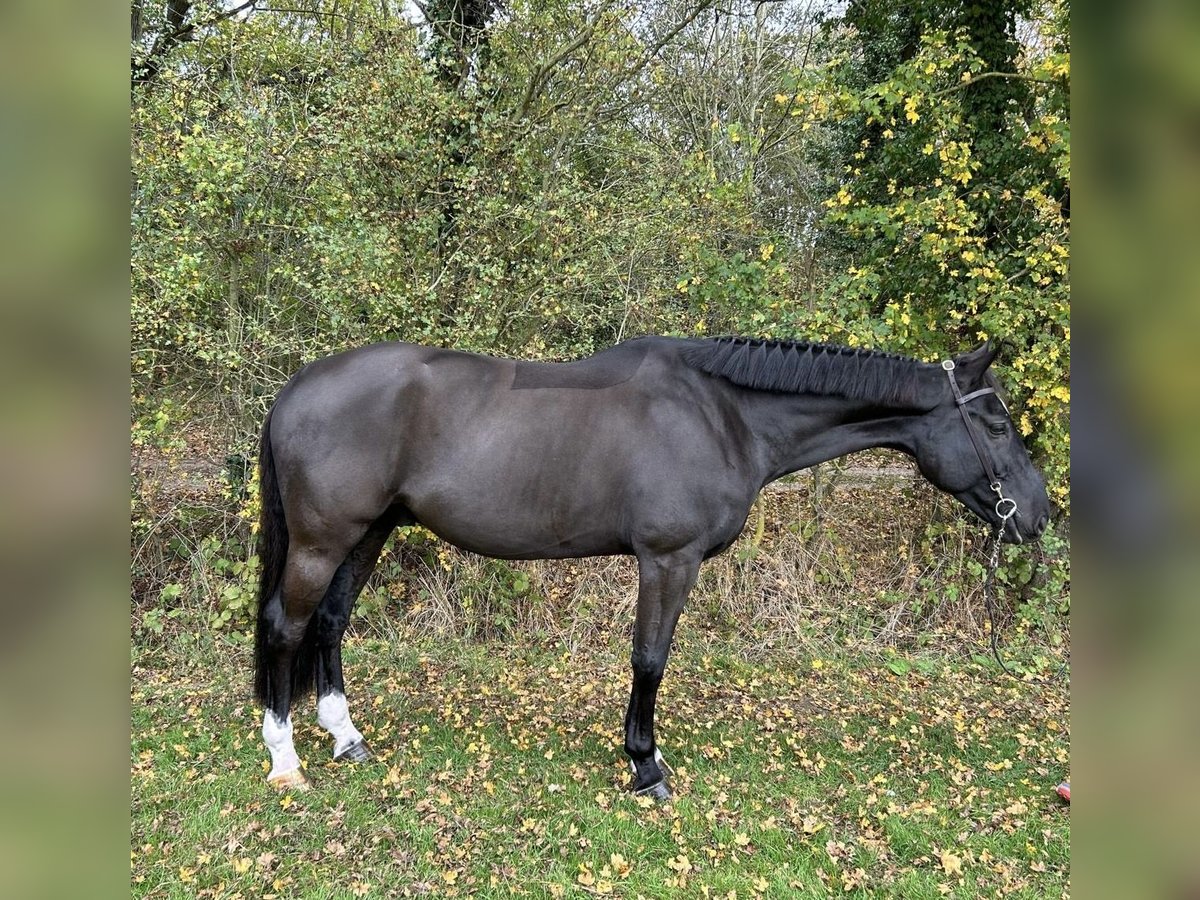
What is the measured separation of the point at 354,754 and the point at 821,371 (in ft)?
9.58

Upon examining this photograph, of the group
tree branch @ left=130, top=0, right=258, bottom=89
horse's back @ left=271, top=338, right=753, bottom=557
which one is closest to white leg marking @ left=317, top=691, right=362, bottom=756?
horse's back @ left=271, top=338, right=753, bottom=557

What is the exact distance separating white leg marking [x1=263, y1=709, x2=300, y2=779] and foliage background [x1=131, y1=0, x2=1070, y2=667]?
196 cm

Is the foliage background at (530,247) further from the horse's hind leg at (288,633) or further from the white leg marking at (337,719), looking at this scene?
the horse's hind leg at (288,633)

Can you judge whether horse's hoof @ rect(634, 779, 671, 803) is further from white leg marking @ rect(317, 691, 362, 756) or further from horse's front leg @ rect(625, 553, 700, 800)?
white leg marking @ rect(317, 691, 362, 756)

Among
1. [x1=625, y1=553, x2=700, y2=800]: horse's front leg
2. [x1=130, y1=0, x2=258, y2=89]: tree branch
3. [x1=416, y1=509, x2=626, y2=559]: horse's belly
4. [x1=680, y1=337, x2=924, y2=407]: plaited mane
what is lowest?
[x1=625, y1=553, x2=700, y2=800]: horse's front leg

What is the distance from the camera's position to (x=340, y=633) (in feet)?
11.6

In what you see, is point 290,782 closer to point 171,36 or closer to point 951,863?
point 951,863

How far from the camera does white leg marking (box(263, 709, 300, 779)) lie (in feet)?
10.3

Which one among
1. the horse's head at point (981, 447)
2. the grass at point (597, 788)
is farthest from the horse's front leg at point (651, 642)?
the horse's head at point (981, 447)

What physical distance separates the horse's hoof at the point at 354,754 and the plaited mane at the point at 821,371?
2.53 meters

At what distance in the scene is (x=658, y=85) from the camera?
6605 mm

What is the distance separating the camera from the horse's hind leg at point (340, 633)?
11.1 feet

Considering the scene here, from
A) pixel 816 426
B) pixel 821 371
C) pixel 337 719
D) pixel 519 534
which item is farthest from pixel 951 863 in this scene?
pixel 337 719
